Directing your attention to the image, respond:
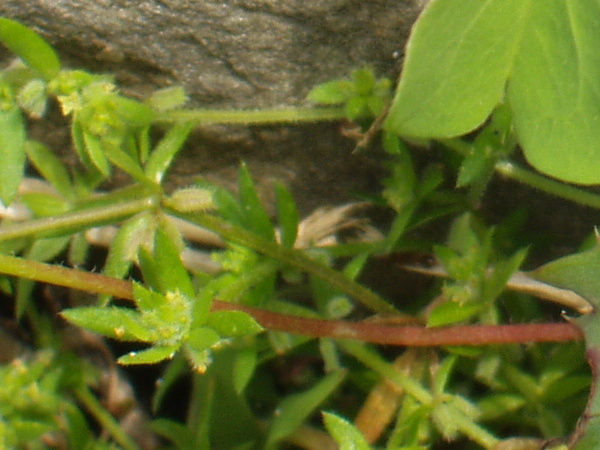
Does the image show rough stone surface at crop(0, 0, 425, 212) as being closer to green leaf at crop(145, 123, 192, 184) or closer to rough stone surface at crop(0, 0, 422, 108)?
rough stone surface at crop(0, 0, 422, 108)

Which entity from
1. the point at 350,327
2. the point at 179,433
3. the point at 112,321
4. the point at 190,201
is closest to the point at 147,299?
the point at 112,321

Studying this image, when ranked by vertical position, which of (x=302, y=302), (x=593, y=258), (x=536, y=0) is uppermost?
(x=536, y=0)

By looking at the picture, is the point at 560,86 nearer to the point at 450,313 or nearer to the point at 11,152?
the point at 450,313

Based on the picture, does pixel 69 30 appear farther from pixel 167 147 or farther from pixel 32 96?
pixel 167 147

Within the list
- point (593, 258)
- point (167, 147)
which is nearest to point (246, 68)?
point (167, 147)

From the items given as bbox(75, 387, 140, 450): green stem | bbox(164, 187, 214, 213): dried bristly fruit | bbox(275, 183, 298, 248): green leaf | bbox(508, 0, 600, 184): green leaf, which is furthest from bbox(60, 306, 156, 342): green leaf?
bbox(508, 0, 600, 184): green leaf

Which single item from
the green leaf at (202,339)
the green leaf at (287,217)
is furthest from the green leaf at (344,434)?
the green leaf at (287,217)
